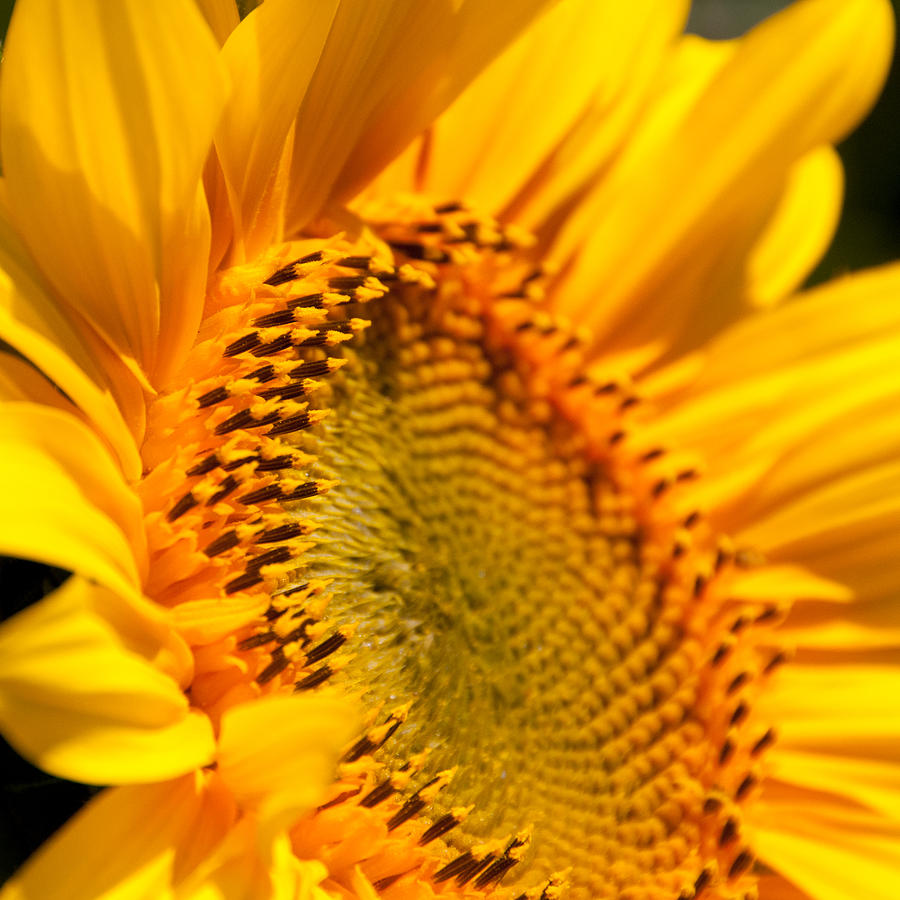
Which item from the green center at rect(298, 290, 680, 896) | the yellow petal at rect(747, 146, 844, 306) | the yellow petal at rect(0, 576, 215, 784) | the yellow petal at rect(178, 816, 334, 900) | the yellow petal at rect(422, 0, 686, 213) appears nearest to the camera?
the yellow petal at rect(0, 576, 215, 784)

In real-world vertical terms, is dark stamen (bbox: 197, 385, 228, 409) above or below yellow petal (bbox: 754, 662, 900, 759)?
below

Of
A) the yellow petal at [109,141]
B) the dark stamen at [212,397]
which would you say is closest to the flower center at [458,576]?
the dark stamen at [212,397]

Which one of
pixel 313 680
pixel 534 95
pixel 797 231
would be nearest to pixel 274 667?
pixel 313 680

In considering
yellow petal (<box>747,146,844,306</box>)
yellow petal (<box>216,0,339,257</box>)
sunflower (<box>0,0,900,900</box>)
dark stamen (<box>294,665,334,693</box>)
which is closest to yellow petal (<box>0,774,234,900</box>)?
sunflower (<box>0,0,900,900</box>)

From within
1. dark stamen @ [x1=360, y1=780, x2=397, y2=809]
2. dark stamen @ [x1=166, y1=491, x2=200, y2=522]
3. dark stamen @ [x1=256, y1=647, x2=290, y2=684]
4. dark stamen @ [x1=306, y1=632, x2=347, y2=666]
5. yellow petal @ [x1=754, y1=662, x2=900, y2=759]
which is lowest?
dark stamen @ [x1=360, y1=780, x2=397, y2=809]

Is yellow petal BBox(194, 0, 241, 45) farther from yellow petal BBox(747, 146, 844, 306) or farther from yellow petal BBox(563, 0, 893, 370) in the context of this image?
yellow petal BBox(747, 146, 844, 306)

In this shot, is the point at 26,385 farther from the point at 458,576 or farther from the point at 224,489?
the point at 458,576
